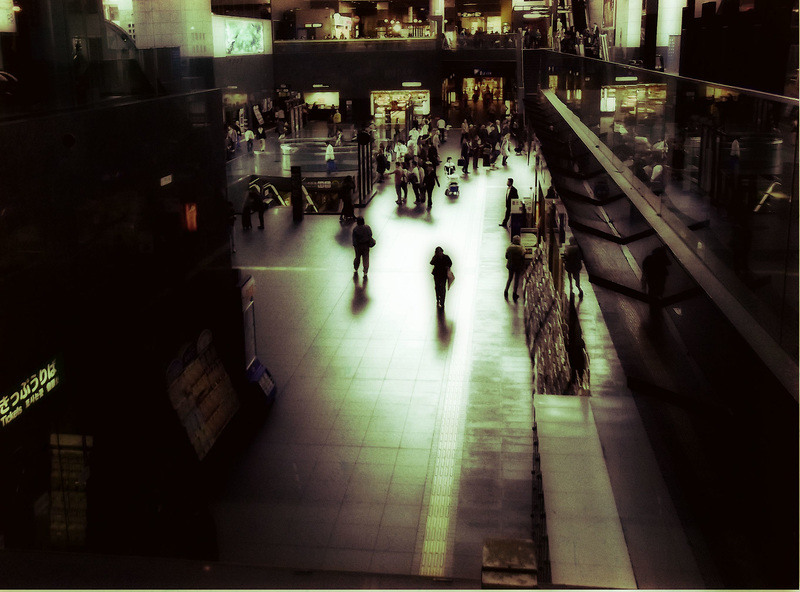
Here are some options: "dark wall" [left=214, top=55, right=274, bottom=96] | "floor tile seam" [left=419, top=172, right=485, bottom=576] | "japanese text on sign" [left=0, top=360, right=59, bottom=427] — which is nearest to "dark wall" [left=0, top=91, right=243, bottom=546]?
"japanese text on sign" [left=0, top=360, right=59, bottom=427]

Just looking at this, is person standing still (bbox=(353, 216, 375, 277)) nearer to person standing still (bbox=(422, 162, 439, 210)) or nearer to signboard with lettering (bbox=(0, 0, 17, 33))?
person standing still (bbox=(422, 162, 439, 210))

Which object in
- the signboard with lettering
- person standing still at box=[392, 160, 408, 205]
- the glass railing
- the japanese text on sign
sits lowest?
person standing still at box=[392, 160, 408, 205]

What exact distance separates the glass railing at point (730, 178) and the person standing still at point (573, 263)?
1.52m

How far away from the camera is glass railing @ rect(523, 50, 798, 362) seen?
3332 millimetres

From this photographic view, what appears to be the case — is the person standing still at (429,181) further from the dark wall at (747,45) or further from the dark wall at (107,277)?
the dark wall at (747,45)

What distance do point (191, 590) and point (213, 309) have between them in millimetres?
5606

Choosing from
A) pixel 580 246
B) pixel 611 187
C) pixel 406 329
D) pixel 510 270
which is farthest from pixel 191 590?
pixel 510 270

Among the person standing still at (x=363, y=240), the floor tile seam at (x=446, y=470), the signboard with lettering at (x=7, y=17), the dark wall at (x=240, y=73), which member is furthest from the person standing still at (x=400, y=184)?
the signboard with lettering at (x=7, y=17)

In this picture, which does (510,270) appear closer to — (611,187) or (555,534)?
(611,187)

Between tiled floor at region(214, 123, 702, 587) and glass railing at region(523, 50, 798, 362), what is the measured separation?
6.99 feet

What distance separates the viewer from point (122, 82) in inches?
331

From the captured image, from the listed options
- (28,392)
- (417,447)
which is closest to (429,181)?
(417,447)

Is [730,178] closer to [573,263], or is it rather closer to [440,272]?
[573,263]

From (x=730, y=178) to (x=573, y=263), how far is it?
17.2 ft
